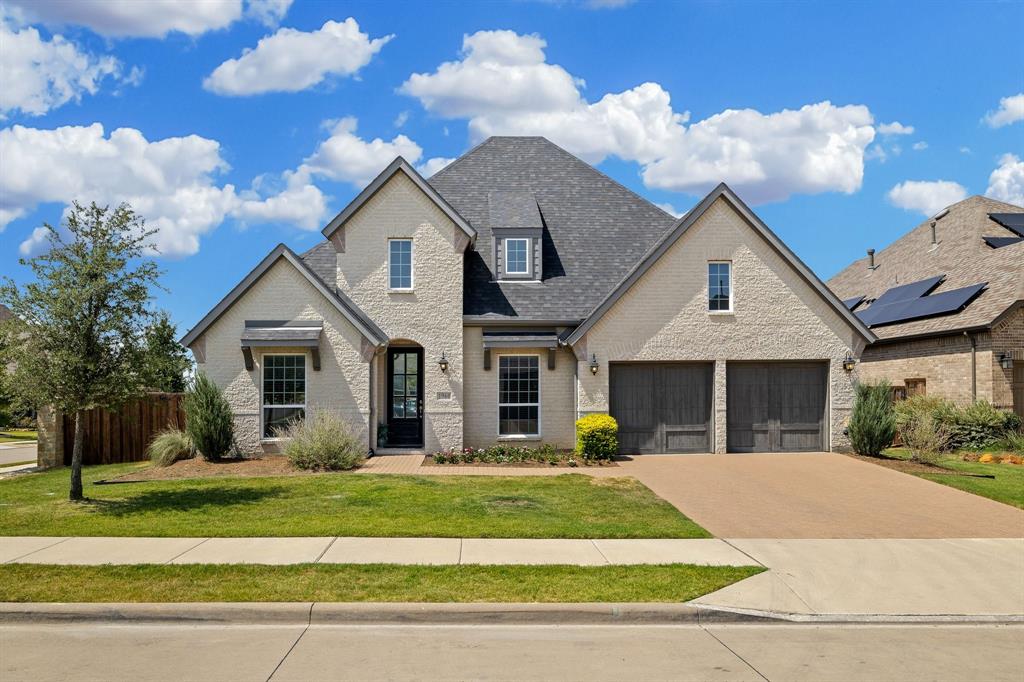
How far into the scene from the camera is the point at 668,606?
24.5 ft

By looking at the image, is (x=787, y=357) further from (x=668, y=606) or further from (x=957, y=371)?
(x=668, y=606)

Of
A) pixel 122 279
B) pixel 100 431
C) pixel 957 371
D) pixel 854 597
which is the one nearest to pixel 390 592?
pixel 854 597

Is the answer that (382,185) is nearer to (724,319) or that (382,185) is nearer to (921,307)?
(724,319)

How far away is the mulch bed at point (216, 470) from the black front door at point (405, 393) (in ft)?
13.0

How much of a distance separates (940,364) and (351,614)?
24017mm

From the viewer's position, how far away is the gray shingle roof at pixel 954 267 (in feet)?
78.9

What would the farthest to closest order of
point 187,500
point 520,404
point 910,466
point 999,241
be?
point 999,241
point 520,404
point 910,466
point 187,500

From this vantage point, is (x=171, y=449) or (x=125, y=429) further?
(x=125, y=429)

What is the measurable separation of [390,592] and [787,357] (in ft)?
50.3

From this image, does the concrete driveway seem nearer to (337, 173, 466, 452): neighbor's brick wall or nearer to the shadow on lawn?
(337, 173, 466, 452): neighbor's brick wall

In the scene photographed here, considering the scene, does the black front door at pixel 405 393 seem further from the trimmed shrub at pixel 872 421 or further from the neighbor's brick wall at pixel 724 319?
the trimmed shrub at pixel 872 421

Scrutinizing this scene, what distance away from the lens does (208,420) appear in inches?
696

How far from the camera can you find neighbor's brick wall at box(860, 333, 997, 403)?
23.2m

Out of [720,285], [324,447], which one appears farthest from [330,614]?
[720,285]
